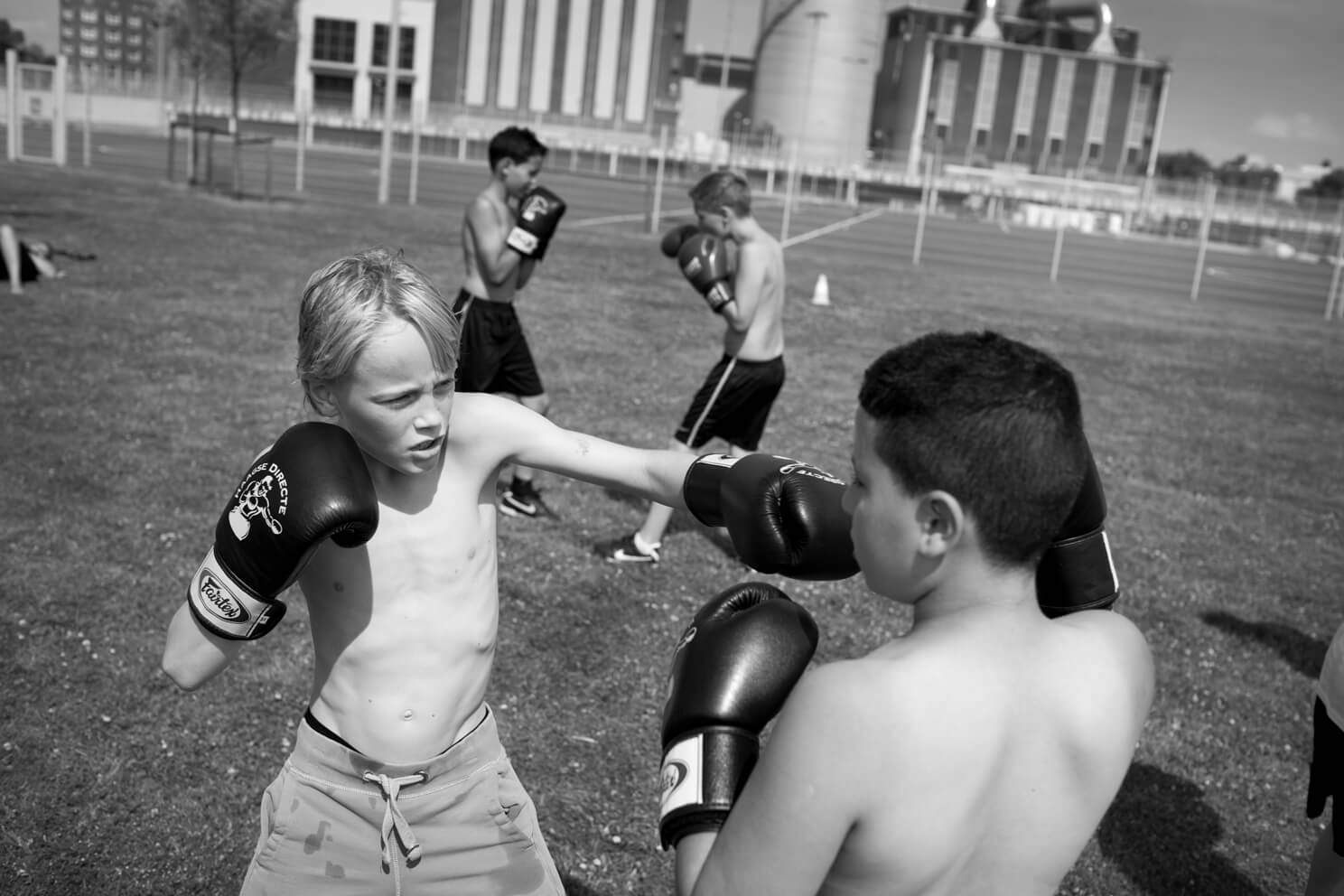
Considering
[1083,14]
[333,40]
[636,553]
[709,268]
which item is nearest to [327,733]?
[636,553]

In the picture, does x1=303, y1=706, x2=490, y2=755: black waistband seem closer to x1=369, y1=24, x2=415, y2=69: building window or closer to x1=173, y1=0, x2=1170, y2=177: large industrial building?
x1=173, y1=0, x2=1170, y2=177: large industrial building

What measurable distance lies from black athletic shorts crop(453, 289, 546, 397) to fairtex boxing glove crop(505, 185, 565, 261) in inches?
14.5

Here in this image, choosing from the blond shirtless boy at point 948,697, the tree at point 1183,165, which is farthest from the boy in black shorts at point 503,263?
the tree at point 1183,165

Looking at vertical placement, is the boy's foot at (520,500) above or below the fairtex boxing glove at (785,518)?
below

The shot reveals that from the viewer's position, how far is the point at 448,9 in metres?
64.5

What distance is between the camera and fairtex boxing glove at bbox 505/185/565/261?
6.72m

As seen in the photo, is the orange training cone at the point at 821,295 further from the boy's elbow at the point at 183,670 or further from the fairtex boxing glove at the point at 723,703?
the fairtex boxing glove at the point at 723,703

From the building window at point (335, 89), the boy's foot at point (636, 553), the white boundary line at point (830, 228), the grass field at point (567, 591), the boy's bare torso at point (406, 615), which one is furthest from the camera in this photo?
the building window at point (335, 89)

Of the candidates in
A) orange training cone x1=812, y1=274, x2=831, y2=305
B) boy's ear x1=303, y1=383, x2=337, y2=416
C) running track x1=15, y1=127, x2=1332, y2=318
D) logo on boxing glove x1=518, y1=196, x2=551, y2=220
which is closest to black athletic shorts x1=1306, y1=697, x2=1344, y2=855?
boy's ear x1=303, y1=383, x2=337, y2=416

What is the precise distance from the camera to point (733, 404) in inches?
248

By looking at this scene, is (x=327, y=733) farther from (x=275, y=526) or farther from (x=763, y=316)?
(x=763, y=316)

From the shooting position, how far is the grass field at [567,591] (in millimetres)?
3584

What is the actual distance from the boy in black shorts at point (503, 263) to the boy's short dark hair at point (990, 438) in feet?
17.4

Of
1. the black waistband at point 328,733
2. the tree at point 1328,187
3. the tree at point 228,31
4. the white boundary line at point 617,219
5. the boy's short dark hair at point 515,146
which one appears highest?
the tree at point 1328,187
